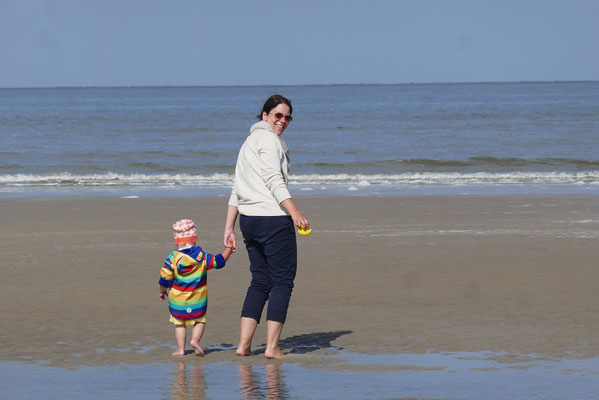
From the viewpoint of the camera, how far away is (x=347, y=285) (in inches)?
311

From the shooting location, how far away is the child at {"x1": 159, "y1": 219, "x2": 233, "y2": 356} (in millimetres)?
5598

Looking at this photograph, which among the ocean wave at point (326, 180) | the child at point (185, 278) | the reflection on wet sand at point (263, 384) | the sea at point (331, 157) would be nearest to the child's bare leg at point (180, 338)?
the child at point (185, 278)

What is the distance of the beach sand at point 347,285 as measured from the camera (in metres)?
5.95

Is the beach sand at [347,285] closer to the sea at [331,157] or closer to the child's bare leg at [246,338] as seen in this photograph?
the child's bare leg at [246,338]

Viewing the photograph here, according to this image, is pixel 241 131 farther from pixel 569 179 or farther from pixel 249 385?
pixel 249 385

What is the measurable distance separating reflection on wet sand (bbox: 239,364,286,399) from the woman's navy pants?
38 centimetres

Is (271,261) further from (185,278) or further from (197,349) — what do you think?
(197,349)

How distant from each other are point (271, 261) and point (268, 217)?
0.27 meters

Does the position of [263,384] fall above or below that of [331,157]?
below

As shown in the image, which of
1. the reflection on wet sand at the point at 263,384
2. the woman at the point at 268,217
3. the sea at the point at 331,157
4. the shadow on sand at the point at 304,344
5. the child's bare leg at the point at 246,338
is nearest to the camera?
the reflection on wet sand at the point at 263,384

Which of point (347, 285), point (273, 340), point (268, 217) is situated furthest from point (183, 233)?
point (347, 285)

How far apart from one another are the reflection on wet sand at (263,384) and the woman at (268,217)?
0.82ft

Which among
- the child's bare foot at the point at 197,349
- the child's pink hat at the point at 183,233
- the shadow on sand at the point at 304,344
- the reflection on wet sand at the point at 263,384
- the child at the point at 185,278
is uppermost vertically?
the child's pink hat at the point at 183,233

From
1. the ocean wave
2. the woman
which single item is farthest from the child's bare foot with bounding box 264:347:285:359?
the ocean wave
